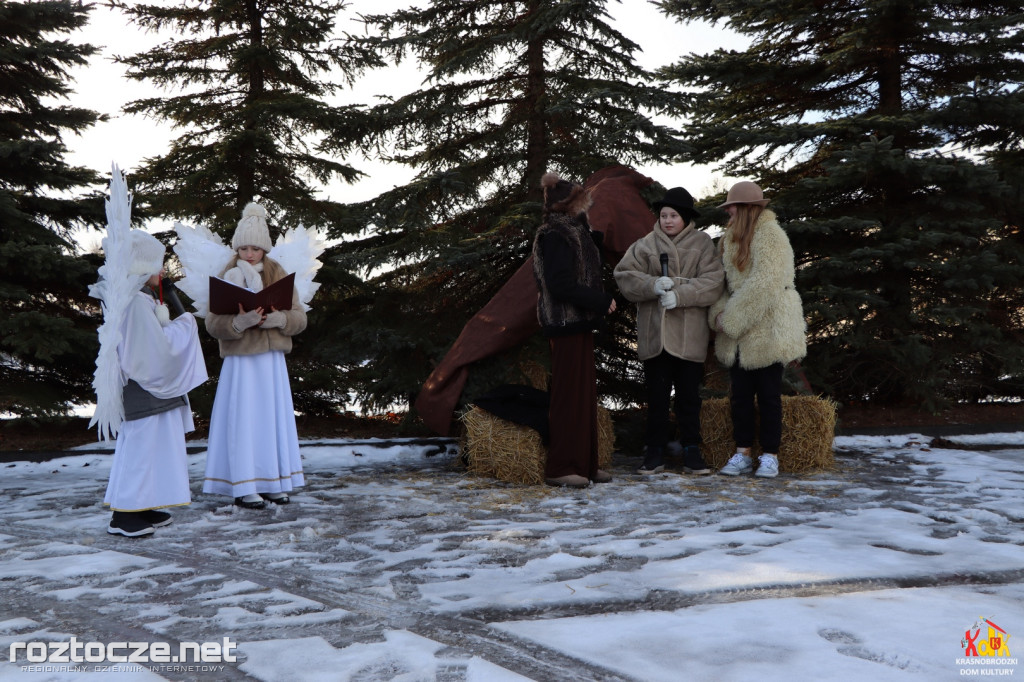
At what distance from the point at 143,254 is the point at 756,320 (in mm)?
4258

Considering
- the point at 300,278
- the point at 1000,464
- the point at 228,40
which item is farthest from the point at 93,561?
the point at 228,40

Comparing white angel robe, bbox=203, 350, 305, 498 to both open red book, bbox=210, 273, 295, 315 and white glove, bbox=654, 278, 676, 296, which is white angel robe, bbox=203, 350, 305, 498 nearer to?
open red book, bbox=210, 273, 295, 315

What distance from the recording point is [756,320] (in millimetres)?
6094

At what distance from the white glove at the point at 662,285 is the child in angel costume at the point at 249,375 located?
2643 millimetres

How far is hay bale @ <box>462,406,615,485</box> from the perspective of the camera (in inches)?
240

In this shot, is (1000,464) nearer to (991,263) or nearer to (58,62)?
(991,263)

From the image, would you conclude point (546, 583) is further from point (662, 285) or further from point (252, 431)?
point (662, 285)

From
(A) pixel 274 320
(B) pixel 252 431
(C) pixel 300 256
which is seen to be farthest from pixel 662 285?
(B) pixel 252 431

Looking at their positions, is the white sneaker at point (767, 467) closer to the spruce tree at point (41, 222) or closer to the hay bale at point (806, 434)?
the hay bale at point (806, 434)

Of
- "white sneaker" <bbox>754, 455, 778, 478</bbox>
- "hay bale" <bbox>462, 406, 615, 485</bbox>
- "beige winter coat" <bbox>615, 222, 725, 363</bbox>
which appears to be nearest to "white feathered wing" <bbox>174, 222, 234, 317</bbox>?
"hay bale" <bbox>462, 406, 615, 485</bbox>

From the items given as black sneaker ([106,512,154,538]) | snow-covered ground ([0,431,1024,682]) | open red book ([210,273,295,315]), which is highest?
open red book ([210,273,295,315])

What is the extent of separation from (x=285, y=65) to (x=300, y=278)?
498cm

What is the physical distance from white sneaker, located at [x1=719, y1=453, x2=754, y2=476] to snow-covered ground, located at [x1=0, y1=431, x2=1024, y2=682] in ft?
1.50

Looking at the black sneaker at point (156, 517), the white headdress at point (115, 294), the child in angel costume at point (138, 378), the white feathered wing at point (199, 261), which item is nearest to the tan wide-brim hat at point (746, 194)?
the white feathered wing at point (199, 261)
